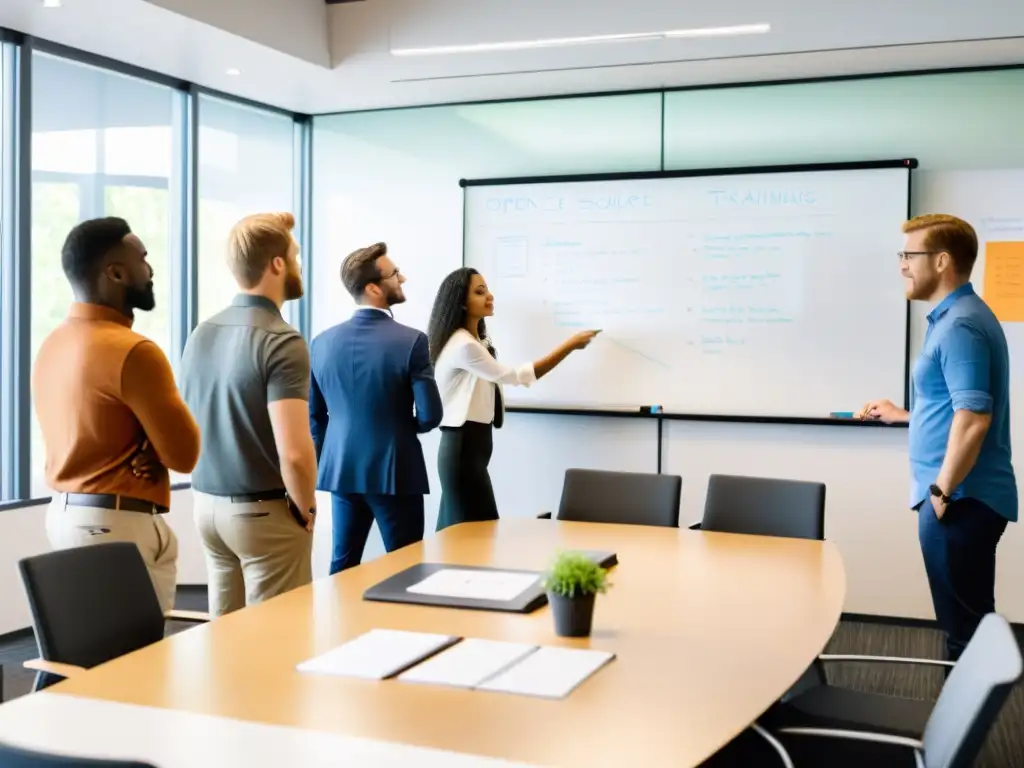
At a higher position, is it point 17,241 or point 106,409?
point 17,241

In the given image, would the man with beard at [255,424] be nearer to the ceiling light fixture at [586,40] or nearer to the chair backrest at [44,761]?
the chair backrest at [44,761]

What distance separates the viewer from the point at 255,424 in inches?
122

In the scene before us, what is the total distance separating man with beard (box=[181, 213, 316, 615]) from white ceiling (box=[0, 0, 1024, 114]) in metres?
1.75

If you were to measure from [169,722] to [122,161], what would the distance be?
13.5ft

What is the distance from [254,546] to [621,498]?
1.60 metres

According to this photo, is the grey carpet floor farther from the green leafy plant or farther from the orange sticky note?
the green leafy plant

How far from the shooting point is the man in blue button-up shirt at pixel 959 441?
348 cm

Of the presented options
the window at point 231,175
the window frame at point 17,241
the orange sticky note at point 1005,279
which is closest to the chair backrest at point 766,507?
the orange sticky note at point 1005,279

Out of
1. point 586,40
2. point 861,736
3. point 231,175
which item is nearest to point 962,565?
point 861,736

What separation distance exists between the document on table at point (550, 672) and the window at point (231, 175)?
164 inches

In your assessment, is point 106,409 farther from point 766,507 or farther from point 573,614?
point 766,507

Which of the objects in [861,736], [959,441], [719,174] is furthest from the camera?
[719,174]

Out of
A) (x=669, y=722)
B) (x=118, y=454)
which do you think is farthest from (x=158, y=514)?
(x=669, y=722)

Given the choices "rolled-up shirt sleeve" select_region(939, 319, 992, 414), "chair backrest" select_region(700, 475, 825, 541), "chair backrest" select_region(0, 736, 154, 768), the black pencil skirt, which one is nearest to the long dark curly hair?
the black pencil skirt
